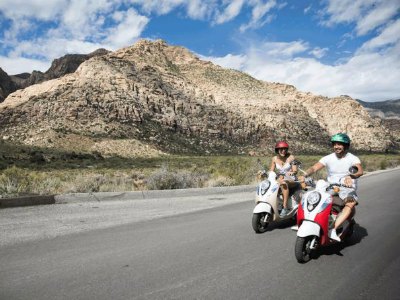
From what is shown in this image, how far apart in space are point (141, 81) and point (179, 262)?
94.2m

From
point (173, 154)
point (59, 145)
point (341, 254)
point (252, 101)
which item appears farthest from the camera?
point (252, 101)

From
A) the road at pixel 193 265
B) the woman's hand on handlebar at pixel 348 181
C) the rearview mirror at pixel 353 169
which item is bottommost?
the road at pixel 193 265

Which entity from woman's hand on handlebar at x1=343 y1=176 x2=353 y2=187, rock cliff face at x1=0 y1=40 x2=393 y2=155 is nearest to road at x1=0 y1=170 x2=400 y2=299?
woman's hand on handlebar at x1=343 y1=176 x2=353 y2=187

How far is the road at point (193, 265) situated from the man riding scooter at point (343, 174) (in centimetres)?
70

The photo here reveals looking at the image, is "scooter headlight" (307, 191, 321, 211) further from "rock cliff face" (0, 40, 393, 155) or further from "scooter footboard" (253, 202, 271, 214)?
"rock cliff face" (0, 40, 393, 155)

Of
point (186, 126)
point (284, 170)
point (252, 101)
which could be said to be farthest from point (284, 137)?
point (284, 170)

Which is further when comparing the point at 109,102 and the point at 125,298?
the point at 109,102

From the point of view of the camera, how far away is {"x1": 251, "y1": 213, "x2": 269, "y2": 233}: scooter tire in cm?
780

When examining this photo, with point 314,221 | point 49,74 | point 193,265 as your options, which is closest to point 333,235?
point 314,221

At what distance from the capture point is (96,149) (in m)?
70.9

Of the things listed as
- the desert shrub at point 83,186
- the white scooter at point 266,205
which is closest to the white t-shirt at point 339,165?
the white scooter at point 266,205

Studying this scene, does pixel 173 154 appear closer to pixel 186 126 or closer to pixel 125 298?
pixel 186 126

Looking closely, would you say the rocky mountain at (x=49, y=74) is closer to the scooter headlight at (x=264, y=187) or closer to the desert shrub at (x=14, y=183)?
the desert shrub at (x=14, y=183)

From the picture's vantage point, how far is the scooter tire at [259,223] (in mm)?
7801
